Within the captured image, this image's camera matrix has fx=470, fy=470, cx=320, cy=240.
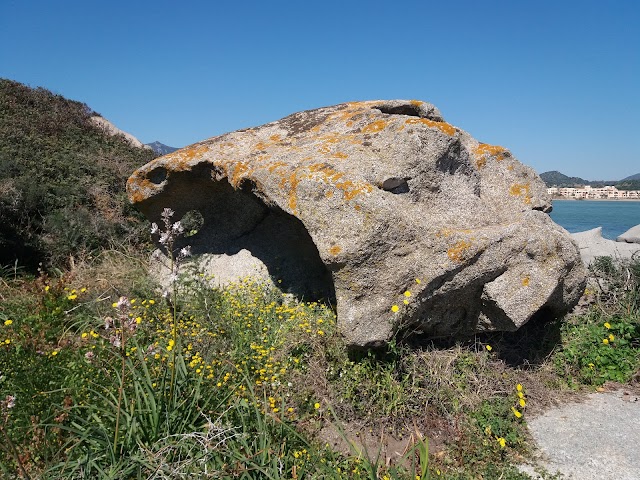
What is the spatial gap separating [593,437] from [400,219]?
2709 millimetres

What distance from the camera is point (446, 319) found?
5027 millimetres

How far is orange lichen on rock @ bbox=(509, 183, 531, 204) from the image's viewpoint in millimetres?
5898

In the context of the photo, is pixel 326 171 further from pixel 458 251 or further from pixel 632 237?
pixel 632 237

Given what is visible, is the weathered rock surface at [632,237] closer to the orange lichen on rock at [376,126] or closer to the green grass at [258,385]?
the green grass at [258,385]

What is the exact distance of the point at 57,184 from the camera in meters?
9.75

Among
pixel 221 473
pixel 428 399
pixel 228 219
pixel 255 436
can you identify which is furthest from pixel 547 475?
pixel 228 219

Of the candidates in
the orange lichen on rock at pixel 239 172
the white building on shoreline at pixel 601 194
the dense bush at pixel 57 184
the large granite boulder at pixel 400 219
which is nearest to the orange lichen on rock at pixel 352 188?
the large granite boulder at pixel 400 219

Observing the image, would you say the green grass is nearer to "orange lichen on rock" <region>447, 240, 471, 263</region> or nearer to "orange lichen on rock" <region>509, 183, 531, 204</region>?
"orange lichen on rock" <region>447, 240, 471, 263</region>

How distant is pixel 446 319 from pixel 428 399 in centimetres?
89

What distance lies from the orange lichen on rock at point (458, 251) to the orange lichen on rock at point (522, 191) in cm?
174

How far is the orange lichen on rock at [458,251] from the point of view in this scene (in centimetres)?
459

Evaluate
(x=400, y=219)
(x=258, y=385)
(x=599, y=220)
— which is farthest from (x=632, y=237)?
(x=599, y=220)

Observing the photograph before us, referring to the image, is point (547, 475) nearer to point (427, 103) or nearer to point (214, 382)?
point (214, 382)

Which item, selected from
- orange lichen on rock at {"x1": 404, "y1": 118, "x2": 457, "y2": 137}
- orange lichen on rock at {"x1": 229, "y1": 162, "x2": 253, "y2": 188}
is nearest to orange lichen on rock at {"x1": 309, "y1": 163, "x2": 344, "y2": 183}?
orange lichen on rock at {"x1": 229, "y1": 162, "x2": 253, "y2": 188}
